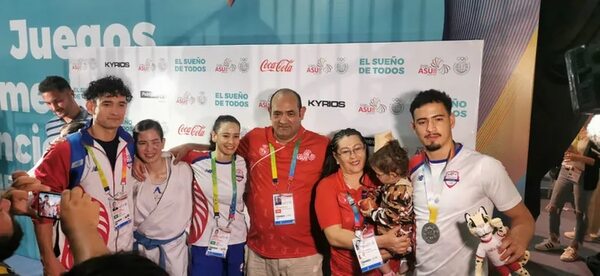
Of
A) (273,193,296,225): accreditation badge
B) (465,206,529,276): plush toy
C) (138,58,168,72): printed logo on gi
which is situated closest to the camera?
(465,206,529,276): plush toy

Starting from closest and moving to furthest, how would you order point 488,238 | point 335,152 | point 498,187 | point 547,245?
point 488,238
point 498,187
point 335,152
point 547,245

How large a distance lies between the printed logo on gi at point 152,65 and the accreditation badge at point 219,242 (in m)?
1.39

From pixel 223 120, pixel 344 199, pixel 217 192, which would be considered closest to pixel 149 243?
pixel 217 192

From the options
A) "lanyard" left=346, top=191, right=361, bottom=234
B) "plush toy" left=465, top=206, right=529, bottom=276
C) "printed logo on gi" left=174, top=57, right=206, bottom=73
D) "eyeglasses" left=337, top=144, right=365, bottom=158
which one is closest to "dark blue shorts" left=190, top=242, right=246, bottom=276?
"lanyard" left=346, top=191, right=361, bottom=234

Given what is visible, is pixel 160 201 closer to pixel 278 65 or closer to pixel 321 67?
pixel 278 65

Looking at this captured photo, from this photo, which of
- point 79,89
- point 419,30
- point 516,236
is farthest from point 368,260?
point 79,89

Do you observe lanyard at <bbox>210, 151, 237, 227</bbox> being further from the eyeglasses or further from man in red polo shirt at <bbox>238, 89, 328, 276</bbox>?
the eyeglasses

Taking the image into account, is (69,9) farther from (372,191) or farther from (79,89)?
(372,191)

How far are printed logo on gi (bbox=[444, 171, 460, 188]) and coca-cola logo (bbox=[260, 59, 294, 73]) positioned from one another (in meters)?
1.34

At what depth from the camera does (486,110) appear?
116 inches

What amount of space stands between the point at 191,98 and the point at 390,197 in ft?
6.07

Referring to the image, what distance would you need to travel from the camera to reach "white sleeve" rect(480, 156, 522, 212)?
2523mm

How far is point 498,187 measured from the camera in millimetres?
2523

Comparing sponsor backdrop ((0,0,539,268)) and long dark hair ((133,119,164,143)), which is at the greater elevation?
sponsor backdrop ((0,0,539,268))
